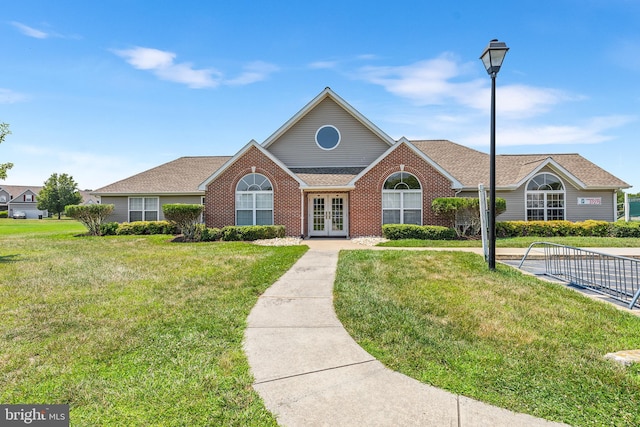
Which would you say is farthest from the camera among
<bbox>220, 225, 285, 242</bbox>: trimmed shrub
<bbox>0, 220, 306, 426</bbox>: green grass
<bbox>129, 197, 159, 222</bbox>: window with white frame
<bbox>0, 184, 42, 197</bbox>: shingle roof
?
<bbox>0, 184, 42, 197</bbox>: shingle roof

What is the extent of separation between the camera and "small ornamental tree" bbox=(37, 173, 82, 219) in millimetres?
56969

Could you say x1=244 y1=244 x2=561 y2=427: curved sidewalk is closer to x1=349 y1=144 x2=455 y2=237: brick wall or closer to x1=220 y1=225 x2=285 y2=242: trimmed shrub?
x1=220 y1=225 x2=285 y2=242: trimmed shrub

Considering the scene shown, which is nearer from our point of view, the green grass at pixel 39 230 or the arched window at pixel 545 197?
the arched window at pixel 545 197

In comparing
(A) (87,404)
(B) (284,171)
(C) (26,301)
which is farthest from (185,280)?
(B) (284,171)

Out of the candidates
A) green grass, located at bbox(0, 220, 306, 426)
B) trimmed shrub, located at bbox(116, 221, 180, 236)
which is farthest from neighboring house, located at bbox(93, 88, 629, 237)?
green grass, located at bbox(0, 220, 306, 426)

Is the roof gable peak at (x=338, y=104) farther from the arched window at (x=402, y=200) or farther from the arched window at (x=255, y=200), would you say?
the arched window at (x=255, y=200)

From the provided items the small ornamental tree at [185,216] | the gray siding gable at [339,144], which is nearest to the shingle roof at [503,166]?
the gray siding gable at [339,144]

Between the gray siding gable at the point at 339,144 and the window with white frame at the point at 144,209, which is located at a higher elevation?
the gray siding gable at the point at 339,144

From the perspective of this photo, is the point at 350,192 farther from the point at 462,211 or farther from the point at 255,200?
the point at 462,211

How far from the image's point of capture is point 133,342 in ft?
13.6

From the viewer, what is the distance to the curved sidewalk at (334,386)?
2709 millimetres

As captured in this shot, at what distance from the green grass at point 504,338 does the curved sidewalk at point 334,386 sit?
206mm

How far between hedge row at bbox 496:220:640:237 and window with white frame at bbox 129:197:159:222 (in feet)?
66.8

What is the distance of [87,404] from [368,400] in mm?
2470
